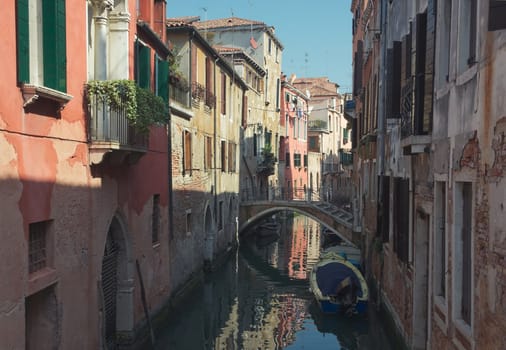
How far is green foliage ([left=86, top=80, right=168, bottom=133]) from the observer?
791cm

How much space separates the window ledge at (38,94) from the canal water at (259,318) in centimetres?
624

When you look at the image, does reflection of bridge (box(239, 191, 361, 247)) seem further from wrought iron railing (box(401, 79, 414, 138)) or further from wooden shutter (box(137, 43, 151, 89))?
wooden shutter (box(137, 43, 151, 89))

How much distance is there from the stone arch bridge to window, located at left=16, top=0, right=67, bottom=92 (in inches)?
582

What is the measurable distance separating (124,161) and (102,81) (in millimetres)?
1849

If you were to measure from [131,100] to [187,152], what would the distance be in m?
7.30

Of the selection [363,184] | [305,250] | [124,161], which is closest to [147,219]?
[124,161]

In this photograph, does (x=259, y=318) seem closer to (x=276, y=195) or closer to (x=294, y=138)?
(x=276, y=195)

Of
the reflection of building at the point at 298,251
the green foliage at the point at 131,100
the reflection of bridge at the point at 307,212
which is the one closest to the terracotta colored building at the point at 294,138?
the reflection of building at the point at 298,251

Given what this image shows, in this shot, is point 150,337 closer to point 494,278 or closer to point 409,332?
point 409,332

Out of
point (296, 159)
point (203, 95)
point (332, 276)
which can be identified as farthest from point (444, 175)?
point (296, 159)

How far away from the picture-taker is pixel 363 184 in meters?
18.6

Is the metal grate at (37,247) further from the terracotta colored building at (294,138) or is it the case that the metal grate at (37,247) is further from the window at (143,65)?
the terracotta colored building at (294,138)

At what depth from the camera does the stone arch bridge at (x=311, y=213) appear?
21281 millimetres

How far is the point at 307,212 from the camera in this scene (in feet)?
78.6
